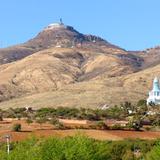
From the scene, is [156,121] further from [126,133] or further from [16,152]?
[16,152]

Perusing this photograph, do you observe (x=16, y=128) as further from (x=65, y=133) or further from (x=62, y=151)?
(x=62, y=151)

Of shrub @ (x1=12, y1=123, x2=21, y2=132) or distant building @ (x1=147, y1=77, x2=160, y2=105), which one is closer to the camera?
shrub @ (x1=12, y1=123, x2=21, y2=132)

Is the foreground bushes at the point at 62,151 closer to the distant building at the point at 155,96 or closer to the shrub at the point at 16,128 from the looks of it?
the shrub at the point at 16,128

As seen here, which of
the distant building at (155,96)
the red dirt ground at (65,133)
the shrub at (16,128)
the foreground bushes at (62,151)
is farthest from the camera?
the distant building at (155,96)

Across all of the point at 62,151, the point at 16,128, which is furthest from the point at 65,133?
the point at 62,151

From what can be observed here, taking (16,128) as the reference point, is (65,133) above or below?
below

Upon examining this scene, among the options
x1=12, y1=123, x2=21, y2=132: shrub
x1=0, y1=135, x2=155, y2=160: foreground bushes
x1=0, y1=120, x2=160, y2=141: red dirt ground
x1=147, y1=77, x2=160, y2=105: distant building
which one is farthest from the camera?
x1=147, y1=77, x2=160, y2=105: distant building

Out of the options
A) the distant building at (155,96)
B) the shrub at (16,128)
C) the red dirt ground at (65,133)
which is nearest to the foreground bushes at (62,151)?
the red dirt ground at (65,133)

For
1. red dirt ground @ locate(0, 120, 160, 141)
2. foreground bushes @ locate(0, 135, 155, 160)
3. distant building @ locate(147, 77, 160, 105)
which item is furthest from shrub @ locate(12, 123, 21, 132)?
distant building @ locate(147, 77, 160, 105)

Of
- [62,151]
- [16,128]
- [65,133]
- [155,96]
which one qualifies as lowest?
[62,151]

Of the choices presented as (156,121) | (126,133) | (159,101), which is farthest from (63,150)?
(159,101)

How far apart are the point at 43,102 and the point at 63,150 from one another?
137 m

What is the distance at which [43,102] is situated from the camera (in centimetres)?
19612

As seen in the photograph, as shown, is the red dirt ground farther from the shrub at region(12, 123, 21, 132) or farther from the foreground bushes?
the foreground bushes
